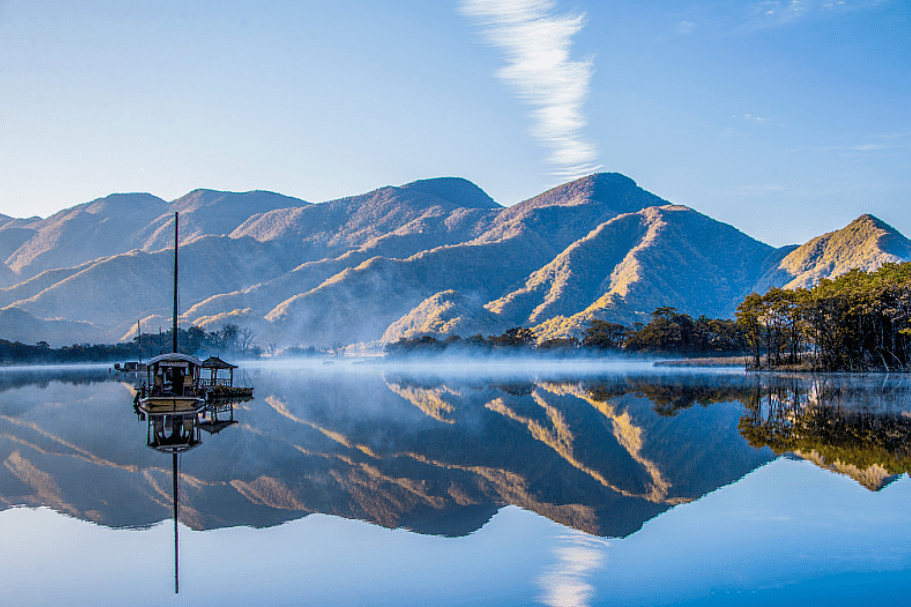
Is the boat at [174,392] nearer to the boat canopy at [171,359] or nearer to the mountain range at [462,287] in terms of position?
the boat canopy at [171,359]

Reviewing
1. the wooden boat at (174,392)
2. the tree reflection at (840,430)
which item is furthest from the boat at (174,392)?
the tree reflection at (840,430)

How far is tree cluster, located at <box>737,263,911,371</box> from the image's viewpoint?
43.9 metres

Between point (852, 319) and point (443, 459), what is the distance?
142 feet

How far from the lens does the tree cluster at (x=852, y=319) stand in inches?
1730

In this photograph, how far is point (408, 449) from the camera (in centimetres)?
1515

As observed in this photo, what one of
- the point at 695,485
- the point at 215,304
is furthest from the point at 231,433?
the point at 215,304

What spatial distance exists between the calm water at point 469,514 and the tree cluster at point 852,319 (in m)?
28.9

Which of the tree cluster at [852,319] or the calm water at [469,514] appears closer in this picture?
the calm water at [469,514]

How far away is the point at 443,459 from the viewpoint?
45.4ft

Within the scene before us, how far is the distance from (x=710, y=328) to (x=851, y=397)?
189ft

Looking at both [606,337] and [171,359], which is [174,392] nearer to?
[171,359]

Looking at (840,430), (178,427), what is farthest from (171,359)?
(840,430)

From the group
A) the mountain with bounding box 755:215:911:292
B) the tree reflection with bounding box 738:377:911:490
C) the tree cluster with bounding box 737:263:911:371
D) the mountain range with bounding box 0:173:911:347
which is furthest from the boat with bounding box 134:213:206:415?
the mountain with bounding box 755:215:911:292

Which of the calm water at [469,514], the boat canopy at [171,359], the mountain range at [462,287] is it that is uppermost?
the mountain range at [462,287]
